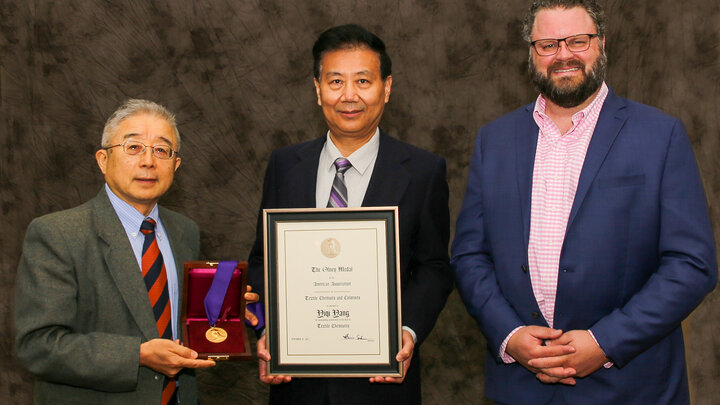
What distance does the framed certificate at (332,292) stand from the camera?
2033 millimetres

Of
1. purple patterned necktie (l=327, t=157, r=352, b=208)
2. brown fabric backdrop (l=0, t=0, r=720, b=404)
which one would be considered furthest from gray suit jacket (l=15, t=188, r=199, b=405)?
brown fabric backdrop (l=0, t=0, r=720, b=404)

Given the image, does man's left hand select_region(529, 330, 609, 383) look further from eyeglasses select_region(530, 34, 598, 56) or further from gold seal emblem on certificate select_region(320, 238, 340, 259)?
eyeglasses select_region(530, 34, 598, 56)

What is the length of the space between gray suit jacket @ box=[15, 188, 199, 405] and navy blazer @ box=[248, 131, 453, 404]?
445 mm

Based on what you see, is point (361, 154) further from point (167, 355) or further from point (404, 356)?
point (167, 355)

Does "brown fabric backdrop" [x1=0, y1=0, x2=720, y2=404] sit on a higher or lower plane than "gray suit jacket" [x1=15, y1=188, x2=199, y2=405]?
higher

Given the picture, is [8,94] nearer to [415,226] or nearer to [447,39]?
[447,39]

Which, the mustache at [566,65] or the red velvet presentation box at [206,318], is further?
the mustache at [566,65]

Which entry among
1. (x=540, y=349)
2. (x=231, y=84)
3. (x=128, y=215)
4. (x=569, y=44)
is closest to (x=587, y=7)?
(x=569, y=44)

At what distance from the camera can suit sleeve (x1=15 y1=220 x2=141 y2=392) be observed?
1.94 m

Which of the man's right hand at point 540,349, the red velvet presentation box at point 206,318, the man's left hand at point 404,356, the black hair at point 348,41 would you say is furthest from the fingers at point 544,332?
the black hair at point 348,41

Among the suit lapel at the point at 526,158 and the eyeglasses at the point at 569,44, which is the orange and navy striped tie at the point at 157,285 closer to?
the suit lapel at the point at 526,158

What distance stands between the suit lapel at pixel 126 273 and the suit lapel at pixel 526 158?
118cm

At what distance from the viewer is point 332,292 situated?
6.75 ft

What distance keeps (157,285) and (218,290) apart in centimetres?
22
